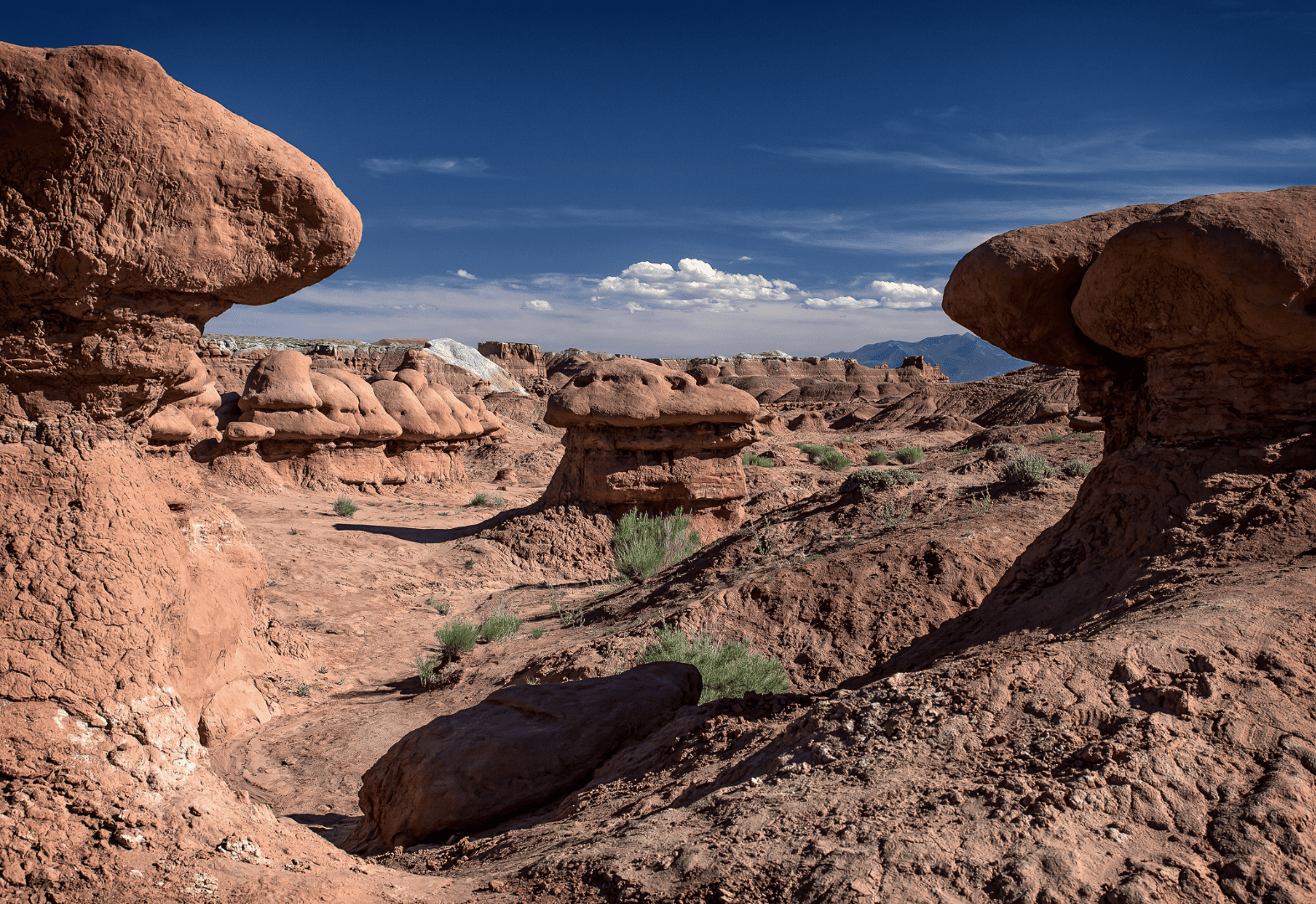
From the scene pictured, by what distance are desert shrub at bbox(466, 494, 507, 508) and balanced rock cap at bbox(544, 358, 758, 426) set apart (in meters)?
4.85

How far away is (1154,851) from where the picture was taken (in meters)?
1.85

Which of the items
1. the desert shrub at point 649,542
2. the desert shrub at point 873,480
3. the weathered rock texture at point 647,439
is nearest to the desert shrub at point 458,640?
the desert shrub at point 649,542

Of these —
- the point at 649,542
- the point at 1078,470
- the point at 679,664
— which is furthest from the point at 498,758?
the point at 1078,470

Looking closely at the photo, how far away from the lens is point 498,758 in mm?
3605

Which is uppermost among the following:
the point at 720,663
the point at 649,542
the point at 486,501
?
the point at 720,663

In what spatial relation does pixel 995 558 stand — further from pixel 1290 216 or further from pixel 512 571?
pixel 512 571

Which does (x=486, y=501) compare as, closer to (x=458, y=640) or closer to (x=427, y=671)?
(x=458, y=640)

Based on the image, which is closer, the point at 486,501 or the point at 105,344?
the point at 105,344

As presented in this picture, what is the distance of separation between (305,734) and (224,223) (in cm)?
387

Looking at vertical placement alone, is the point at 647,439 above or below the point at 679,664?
above

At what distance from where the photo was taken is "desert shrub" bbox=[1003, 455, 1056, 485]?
7387 mm

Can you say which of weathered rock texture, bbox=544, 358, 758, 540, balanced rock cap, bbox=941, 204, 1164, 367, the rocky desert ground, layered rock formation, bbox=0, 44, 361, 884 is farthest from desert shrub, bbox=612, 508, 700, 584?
layered rock formation, bbox=0, 44, 361, 884

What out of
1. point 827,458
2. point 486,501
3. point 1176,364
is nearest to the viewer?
point 1176,364

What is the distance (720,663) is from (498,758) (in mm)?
1903
